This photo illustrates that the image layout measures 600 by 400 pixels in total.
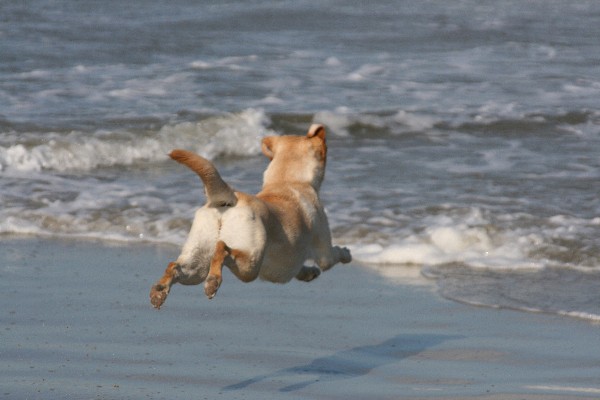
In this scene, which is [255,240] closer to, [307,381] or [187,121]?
[307,381]

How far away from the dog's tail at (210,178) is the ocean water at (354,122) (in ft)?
8.14

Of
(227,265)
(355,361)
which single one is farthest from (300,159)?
(227,265)

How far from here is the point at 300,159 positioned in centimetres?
670

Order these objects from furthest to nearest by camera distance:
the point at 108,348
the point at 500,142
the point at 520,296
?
the point at 500,142, the point at 520,296, the point at 108,348

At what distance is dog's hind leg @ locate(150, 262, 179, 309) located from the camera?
17.2ft

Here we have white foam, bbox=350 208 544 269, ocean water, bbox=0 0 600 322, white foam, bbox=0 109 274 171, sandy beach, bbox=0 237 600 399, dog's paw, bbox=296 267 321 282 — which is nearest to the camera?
sandy beach, bbox=0 237 600 399

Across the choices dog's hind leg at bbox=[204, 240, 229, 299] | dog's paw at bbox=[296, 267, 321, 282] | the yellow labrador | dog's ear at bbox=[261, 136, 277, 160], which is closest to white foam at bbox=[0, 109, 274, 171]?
dog's ear at bbox=[261, 136, 277, 160]

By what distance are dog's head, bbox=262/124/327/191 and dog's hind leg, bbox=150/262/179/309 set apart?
1.34 metres

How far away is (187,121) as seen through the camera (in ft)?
45.0

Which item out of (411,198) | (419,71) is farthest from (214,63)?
(411,198)

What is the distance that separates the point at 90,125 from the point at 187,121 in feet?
3.71

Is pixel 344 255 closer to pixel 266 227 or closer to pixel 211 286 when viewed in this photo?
pixel 266 227

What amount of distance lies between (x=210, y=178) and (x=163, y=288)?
0.54 m

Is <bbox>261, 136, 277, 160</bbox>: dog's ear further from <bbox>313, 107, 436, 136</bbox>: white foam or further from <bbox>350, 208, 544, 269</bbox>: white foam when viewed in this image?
<bbox>313, 107, 436, 136</bbox>: white foam
